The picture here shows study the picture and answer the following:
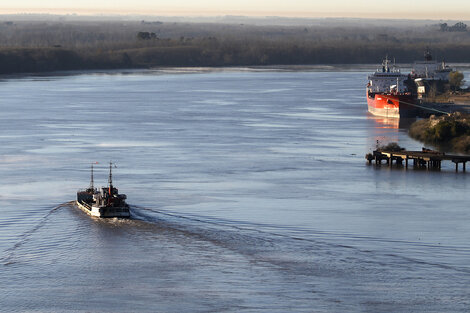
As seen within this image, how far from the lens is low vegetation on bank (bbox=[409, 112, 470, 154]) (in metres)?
44.9

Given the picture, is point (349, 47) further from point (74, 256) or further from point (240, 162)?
point (74, 256)

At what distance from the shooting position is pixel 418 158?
39312 mm

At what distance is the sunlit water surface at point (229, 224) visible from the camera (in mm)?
21391

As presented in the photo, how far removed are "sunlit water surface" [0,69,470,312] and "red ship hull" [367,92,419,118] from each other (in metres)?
9.42

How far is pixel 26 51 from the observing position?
123m

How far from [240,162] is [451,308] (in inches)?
776

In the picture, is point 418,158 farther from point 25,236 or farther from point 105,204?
point 25,236

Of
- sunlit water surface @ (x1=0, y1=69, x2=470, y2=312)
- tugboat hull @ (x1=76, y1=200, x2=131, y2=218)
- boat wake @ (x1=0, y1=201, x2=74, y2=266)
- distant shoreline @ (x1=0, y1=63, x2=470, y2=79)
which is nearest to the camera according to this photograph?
sunlit water surface @ (x1=0, y1=69, x2=470, y2=312)

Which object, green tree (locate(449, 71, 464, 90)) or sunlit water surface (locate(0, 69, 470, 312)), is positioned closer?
sunlit water surface (locate(0, 69, 470, 312))

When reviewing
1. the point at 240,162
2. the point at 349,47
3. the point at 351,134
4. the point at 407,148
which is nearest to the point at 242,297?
the point at 240,162

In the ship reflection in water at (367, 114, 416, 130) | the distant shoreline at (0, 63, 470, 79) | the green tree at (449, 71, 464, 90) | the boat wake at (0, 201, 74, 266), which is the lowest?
the boat wake at (0, 201, 74, 266)

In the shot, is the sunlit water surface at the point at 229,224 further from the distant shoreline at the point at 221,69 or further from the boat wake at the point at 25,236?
the distant shoreline at the point at 221,69

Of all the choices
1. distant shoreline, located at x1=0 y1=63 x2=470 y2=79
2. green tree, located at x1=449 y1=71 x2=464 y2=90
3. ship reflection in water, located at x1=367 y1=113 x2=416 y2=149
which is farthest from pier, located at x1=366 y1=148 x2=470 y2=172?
distant shoreline, located at x1=0 y1=63 x2=470 y2=79

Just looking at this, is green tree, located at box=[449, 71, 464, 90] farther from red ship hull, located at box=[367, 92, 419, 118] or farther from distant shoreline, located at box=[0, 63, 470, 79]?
distant shoreline, located at box=[0, 63, 470, 79]
